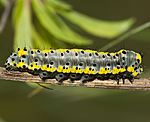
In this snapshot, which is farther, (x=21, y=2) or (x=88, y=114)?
(x=88, y=114)

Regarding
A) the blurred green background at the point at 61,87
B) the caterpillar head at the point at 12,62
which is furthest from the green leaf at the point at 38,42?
the caterpillar head at the point at 12,62

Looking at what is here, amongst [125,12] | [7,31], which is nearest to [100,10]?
[125,12]

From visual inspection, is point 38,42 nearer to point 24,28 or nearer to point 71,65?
point 24,28

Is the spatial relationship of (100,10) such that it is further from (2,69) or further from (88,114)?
(2,69)

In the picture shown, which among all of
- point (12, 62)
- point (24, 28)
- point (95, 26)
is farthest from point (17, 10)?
point (95, 26)

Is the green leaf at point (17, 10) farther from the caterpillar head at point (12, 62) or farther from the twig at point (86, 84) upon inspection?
the twig at point (86, 84)

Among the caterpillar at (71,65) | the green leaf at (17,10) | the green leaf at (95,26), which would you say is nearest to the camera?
the caterpillar at (71,65)

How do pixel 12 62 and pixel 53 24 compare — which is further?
pixel 53 24
